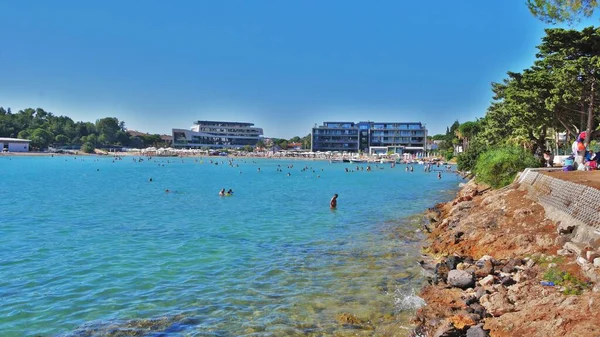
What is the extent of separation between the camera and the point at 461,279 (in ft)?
38.1

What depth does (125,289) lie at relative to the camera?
12.6 m

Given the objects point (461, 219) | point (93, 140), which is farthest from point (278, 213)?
point (93, 140)

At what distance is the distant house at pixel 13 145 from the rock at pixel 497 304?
576 ft

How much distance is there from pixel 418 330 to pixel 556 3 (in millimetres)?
15144

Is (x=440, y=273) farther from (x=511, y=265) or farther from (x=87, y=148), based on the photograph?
(x=87, y=148)

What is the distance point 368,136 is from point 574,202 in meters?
173

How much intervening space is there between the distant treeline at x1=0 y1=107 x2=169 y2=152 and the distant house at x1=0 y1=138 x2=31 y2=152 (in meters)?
7.15

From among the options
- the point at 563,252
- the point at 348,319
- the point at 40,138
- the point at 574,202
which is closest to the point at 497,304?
the point at 348,319

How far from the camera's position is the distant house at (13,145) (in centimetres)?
15312

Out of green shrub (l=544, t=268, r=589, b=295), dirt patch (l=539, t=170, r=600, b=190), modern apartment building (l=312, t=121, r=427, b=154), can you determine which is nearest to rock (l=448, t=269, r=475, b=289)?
green shrub (l=544, t=268, r=589, b=295)

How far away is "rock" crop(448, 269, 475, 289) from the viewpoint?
11.5 metres

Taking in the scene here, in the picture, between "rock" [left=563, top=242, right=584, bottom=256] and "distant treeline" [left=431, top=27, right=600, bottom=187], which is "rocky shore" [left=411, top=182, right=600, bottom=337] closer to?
"rock" [left=563, top=242, right=584, bottom=256]

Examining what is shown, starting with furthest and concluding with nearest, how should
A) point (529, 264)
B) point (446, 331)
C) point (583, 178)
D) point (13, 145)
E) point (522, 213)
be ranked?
point (13, 145) < point (583, 178) < point (522, 213) < point (529, 264) < point (446, 331)

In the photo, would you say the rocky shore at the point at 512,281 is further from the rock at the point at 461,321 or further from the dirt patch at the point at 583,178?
the dirt patch at the point at 583,178
